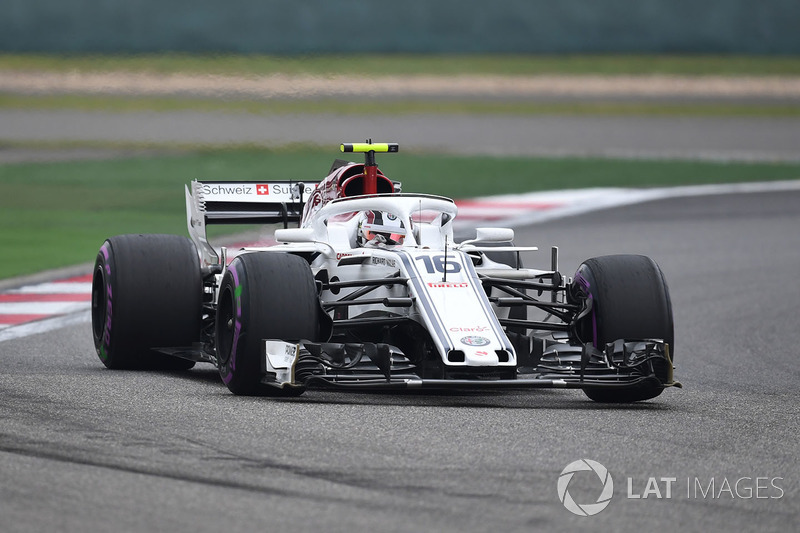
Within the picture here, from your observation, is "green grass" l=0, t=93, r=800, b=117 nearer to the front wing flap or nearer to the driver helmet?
the driver helmet

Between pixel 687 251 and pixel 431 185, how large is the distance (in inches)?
299

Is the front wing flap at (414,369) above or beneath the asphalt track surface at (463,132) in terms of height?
above

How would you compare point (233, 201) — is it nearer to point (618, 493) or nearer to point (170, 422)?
point (170, 422)

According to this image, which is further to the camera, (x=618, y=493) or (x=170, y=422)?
(x=170, y=422)

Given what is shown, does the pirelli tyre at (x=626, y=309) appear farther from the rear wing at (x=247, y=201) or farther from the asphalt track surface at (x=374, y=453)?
the rear wing at (x=247, y=201)

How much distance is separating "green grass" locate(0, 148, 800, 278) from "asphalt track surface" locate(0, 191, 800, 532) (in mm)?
7778

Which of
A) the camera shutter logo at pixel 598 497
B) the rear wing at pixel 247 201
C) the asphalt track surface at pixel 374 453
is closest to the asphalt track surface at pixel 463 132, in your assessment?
the rear wing at pixel 247 201

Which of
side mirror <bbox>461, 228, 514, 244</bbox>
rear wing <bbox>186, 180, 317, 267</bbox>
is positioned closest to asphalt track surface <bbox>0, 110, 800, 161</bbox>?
rear wing <bbox>186, 180, 317, 267</bbox>

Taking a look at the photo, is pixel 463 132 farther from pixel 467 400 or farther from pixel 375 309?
pixel 467 400

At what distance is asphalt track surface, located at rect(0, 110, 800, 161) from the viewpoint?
99.9 ft

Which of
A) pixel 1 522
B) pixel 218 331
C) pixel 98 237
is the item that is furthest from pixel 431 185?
pixel 1 522

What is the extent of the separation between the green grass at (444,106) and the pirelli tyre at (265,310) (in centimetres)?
2660

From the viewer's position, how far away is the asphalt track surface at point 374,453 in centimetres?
595

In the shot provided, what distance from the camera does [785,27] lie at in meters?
45.5
